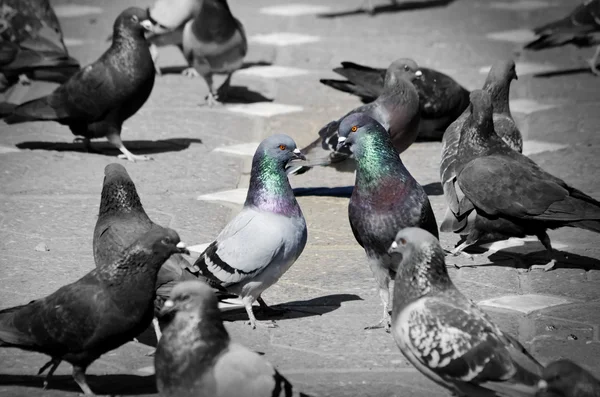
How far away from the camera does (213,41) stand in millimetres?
9562

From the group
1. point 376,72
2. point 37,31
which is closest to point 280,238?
point 376,72

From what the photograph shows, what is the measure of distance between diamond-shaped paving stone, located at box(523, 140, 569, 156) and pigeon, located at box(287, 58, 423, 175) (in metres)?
1.25

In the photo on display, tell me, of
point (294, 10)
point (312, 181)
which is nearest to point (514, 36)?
point (294, 10)

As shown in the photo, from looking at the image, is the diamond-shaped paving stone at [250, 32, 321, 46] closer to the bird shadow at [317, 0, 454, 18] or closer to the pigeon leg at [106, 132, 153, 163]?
the bird shadow at [317, 0, 454, 18]

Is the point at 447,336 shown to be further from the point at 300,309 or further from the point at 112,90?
the point at 112,90

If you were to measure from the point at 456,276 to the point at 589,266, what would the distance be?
0.77m

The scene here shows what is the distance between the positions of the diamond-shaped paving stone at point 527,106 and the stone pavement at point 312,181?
0.08 feet

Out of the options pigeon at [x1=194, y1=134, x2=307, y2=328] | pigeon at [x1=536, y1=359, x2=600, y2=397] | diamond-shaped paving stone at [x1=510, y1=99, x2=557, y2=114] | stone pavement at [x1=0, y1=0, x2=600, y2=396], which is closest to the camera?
pigeon at [x1=536, y1=359, x2=600, y2=397]

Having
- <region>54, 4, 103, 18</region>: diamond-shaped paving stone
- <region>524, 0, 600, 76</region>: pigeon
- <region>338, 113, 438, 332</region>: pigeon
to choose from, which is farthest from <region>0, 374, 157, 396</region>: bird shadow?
<region>54, 4, 103, 18</region>: diamond-shaped paving stone

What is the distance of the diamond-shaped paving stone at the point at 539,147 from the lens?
829cm

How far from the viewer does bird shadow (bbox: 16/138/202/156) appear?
336 inches

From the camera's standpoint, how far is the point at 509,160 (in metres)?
6.13

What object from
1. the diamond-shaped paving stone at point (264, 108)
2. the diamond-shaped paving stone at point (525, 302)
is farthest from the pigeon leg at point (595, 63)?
the diamond-shaped paving stone at point (525, 302)

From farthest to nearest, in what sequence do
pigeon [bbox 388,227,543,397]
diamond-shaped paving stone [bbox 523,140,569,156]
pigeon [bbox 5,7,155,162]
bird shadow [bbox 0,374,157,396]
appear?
diamond-shaped paving stone [bbox 523,140,569,156]
pigeon [bbox 5,7,155,162]
bird shadow [bbox 0,374,157,396]
pigeon [bbox 388,227,543,397]
